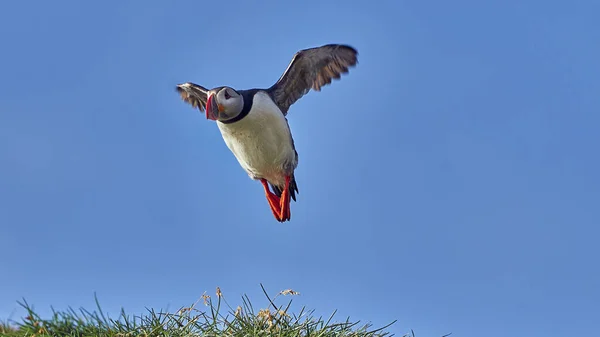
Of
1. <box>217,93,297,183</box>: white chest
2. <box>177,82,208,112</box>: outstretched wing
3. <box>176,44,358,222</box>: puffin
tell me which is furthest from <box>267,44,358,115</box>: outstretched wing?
<box>177,82,208,112</box>: outstretched wing

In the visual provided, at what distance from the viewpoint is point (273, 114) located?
985cm

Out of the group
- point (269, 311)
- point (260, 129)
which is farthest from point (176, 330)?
point (260, 129)

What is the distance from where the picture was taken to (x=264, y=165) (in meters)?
10.3

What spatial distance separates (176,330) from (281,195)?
18.1 ft

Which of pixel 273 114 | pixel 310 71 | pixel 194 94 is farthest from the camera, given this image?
pixel 194 94

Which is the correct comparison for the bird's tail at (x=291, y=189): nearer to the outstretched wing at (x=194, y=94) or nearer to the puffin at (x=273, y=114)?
the puffin at (x=273, y=114)

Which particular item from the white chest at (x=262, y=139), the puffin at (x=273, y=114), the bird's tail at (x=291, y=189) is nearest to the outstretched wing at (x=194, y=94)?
the puffin at (x=273, y=114)

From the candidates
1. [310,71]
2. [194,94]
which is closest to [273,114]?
[310,71]

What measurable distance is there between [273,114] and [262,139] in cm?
38

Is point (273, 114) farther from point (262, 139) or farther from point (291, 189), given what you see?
point (291, 189)

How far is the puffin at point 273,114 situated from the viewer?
9719 mm

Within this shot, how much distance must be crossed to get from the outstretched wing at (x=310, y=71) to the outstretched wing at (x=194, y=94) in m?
1.03

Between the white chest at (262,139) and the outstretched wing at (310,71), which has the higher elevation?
the outstretched wing at (310,71)

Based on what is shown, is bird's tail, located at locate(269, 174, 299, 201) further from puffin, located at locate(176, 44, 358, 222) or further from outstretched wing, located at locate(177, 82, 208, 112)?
outstretched wing, located at locate(177, 82, 208, 112)
